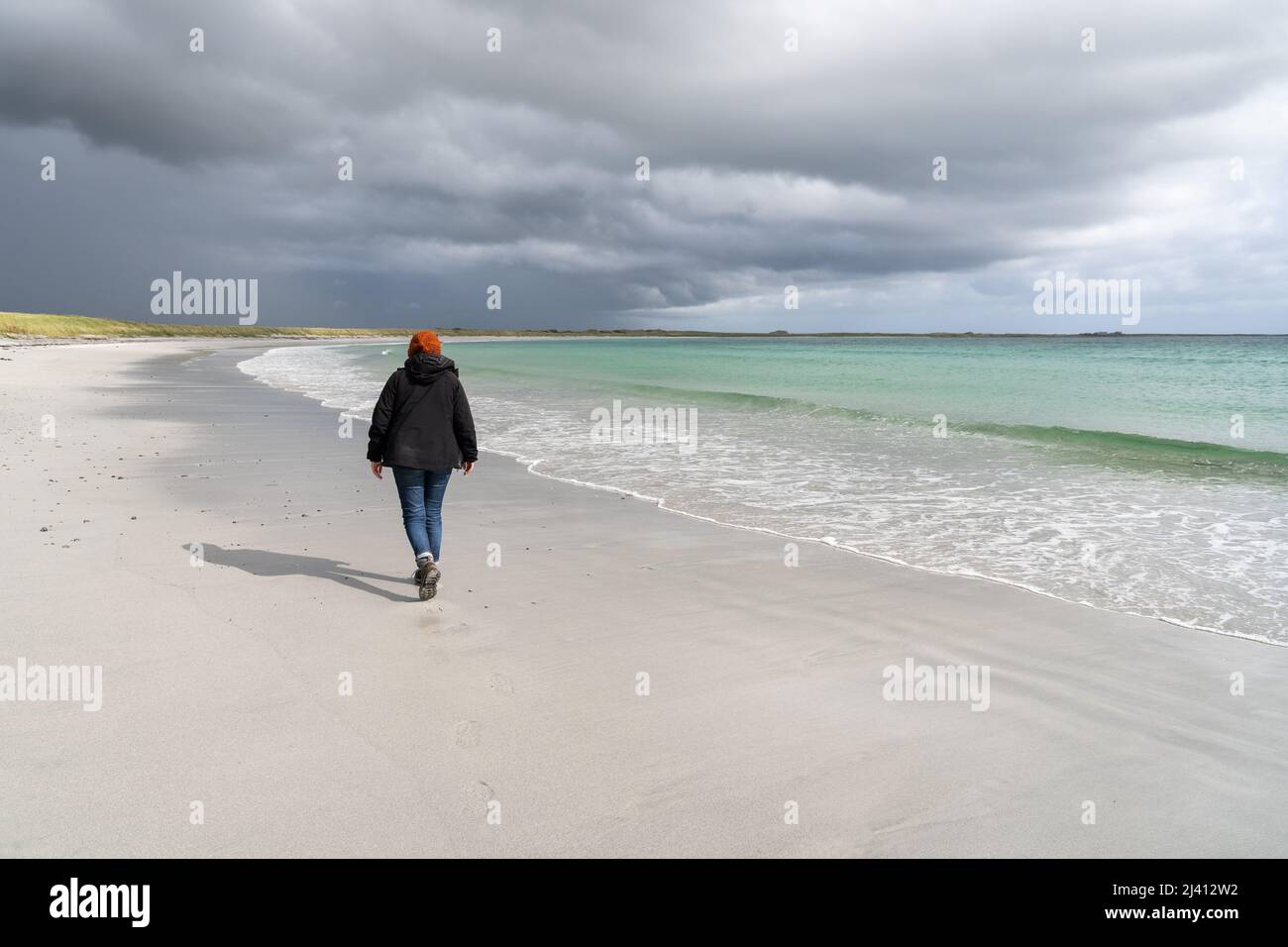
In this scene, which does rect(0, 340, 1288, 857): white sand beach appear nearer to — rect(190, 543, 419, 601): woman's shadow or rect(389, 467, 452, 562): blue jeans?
rect(190, 543, 419, 601): woman's shadow

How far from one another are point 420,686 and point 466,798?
1269mm

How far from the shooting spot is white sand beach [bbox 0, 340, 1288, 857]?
10.5 feet

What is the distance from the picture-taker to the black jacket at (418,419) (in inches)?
246

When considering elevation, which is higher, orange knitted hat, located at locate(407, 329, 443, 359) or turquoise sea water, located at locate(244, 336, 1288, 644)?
orange knitted hat, located at locate(407, 329, 443, 359)

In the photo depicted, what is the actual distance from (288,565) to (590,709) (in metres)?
3.98

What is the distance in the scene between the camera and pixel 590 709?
4289 millimetres

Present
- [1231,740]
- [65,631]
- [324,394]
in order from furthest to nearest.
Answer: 1. [324,394]
2. [65,631]
3. [1231,740]

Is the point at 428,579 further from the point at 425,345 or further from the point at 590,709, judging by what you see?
the point at 590,709

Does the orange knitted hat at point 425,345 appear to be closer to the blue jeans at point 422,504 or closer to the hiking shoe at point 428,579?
the blue jeans at point 422,504

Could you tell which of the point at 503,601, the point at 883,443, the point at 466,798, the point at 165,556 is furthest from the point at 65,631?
the point at 883,443

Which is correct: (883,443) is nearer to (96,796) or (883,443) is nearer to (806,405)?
(806,405)

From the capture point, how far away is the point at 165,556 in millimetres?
6914

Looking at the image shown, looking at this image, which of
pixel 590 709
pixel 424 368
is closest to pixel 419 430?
pixel 424 368

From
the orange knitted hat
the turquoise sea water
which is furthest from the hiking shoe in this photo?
the turquoise sea water
